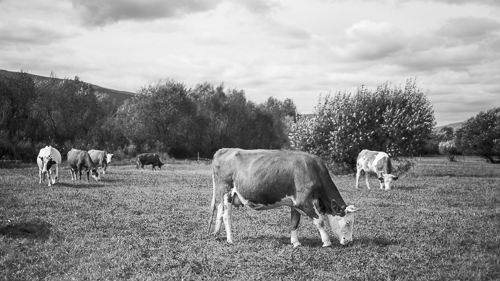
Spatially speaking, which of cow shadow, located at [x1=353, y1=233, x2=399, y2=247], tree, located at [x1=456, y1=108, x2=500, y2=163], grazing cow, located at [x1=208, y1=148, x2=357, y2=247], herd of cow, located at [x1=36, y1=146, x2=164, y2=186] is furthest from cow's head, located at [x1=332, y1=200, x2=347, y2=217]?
tree, located at [x1=456, y1=108, x2=500, y2=163]

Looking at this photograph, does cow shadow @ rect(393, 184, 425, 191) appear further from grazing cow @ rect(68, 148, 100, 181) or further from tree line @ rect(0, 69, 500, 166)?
grazing cow @ rect(68, 148, 100, 181)

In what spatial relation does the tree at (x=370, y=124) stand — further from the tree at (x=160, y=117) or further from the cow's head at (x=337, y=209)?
the tree at (x=160, y=117)

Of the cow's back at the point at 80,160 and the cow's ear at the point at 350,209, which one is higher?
the cow's back at the point at 80,160

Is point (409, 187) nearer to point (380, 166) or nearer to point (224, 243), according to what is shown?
point (380, 166)

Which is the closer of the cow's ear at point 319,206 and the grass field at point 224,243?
the grass field at point 224,243

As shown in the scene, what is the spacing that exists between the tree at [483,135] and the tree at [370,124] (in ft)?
110

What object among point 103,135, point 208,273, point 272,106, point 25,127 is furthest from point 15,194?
point 272,106

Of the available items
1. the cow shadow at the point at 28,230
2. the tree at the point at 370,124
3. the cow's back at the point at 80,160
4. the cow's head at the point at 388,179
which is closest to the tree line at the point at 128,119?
the cow's back at the point at 80,160

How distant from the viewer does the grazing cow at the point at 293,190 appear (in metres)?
10.7

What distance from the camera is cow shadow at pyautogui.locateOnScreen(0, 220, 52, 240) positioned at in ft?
39.3

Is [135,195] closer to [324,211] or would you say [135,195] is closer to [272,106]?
[324,211]

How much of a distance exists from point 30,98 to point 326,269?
192 ft

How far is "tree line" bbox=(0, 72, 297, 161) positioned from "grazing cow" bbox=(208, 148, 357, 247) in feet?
145

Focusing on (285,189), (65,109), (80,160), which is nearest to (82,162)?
(80,160)
